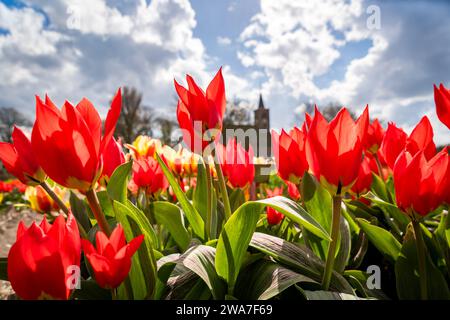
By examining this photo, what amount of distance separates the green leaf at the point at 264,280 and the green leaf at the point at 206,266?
54mm

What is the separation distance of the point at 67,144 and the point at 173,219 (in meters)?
0.48

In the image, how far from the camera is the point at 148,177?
1170mm

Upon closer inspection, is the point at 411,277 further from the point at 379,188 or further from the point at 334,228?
the point at 379,188

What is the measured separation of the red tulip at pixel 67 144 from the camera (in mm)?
504

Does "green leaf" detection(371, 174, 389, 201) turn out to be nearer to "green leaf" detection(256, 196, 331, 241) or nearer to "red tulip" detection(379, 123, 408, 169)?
"red tulip" detection(379, 123, 408, 169)

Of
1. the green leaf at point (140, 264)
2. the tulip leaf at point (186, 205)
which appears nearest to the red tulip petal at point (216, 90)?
the tulip leaf at point (186, 205)

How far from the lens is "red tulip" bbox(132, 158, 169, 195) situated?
1155 mm

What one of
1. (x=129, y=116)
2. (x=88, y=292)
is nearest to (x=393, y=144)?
(x=88, y=292)

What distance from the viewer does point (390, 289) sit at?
3.24 ft

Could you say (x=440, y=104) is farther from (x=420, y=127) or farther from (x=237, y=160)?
(x=237, y=160)

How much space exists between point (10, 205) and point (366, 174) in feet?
23.2

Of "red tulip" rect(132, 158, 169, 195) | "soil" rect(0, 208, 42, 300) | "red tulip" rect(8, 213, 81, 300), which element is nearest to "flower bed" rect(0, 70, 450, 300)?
"red tulip" rect(8, 213, 81, 300)

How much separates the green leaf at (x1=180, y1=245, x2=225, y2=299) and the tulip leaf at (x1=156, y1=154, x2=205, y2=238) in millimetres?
180
